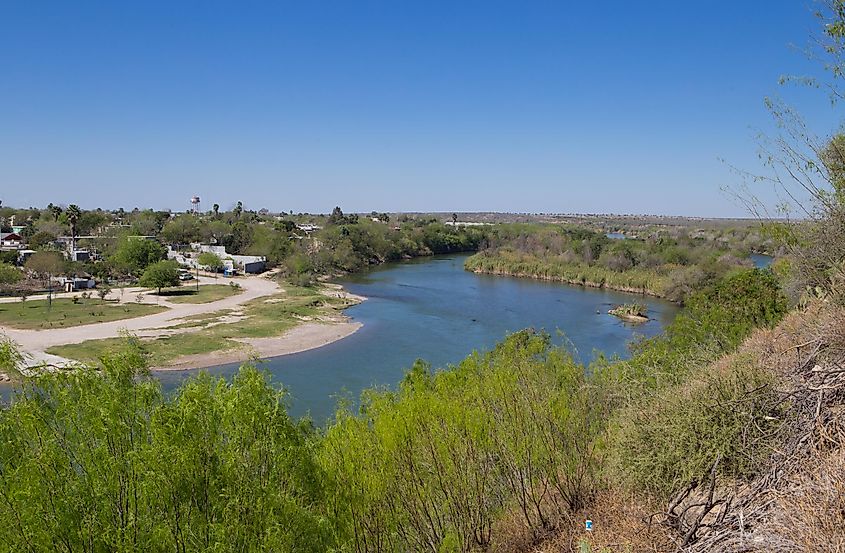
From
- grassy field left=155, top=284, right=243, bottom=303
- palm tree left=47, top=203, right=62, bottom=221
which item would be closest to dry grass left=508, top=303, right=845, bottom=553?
grassy field left=155, top=284, right=243, bottom=303

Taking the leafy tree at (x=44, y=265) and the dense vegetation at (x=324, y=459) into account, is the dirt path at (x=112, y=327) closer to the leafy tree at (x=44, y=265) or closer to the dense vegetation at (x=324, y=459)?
the leafy tree at (x=44, y=265)

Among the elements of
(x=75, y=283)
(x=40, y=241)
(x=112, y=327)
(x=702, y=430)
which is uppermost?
(x=40, y=241)

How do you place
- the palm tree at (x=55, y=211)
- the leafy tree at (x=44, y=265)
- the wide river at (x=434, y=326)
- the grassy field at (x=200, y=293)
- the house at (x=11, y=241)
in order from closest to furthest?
the wide river at (x=434, y=326) < the grassy field at (x=200, y=293) < the leafy tree at (x=44, y=265) < the house at (x=11, y=241) < the palm tree at (x=55, y=211)

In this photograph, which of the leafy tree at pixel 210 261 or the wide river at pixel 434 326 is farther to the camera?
the leafy tree at pixel 210 261

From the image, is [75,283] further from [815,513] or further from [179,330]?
[815,513]

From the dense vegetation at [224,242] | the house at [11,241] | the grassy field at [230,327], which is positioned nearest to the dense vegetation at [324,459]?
the grassy field at [230,327]

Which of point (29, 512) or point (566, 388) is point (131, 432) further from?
point (566, 388)

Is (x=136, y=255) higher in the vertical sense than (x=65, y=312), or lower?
higher

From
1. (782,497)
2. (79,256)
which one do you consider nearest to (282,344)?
(782,497)
